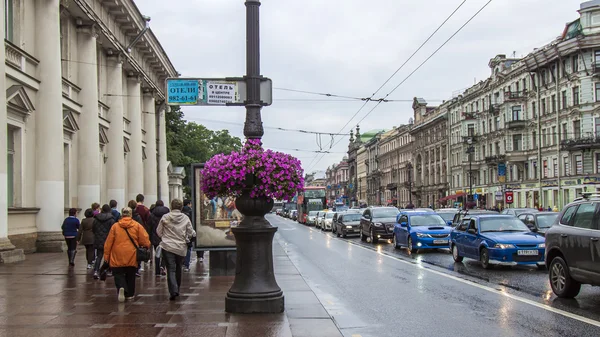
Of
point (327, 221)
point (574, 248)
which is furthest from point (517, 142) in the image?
point (574, 248)

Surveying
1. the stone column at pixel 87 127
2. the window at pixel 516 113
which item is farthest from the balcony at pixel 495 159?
the stone column at pixel 87 127

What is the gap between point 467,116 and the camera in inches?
3054

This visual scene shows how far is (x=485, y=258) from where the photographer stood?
1694 cm

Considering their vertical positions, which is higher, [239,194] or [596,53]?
[596,53]

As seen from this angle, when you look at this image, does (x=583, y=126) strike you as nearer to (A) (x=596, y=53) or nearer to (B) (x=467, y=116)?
(A) (x=596, y=53)

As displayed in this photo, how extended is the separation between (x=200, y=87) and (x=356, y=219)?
92.3ft

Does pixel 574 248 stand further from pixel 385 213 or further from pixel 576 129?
pixel 576 129

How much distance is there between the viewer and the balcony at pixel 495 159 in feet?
221

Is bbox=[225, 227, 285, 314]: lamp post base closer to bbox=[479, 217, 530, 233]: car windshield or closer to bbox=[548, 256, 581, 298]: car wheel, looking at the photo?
bbox=[548, 256, 581, 298]: car wheel

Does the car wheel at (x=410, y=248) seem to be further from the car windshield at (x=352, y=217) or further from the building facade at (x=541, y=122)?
the building facade at (x=541, y=122)

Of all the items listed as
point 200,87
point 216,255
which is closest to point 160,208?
point 216,255

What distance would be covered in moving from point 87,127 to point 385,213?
15.0 meters

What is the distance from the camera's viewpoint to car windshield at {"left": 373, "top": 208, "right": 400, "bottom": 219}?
105ft

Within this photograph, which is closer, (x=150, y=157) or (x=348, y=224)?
(x=348, y=224)
